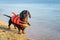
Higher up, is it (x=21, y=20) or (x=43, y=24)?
(x=21, y=20)

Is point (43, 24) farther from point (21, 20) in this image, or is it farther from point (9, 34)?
point (9, 34)

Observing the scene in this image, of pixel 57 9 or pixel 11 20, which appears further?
pixel 57 9

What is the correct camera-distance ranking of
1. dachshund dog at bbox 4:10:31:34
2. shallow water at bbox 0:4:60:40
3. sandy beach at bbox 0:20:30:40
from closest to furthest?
sandy beach at bbox 0:20:30:40 < dachshund dog at bbox 4:10:31:34 < shallow water at bbox 0:4:60:40

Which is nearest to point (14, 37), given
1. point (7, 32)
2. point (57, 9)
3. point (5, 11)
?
point (7, 32)

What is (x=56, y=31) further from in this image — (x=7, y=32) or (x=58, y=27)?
(x=7, y=32)

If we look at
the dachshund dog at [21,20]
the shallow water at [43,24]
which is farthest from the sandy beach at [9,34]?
the shallow water at [43,24]

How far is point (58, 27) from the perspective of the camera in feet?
33.6

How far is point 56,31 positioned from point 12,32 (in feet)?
4.71

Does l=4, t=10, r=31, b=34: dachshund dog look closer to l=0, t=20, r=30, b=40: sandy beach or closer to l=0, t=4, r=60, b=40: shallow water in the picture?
l=0, t=20, r=30, b=40: sandy beach

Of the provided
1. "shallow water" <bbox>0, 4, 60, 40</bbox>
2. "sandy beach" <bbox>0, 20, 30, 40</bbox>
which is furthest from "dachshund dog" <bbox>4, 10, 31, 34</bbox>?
"shallow water" <bbox>0, 4, 60, 40</bbox>

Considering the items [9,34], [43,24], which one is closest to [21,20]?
[9,34]

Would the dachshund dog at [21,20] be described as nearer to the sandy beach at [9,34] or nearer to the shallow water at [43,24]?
the sandy beach at [9,34]

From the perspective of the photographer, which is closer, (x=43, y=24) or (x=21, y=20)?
(x=21, y=20)

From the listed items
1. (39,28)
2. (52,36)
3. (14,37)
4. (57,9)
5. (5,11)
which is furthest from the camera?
(57,9)
